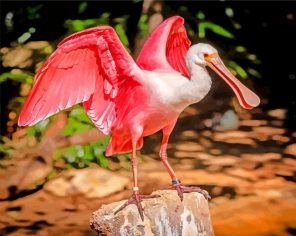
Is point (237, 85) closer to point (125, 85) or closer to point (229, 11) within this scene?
point (125, 85)

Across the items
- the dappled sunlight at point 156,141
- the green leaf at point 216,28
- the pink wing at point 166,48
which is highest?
the pink wing at point 166,48

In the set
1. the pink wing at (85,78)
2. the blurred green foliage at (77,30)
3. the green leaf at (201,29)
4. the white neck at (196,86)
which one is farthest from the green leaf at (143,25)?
the white neck at (196,86)

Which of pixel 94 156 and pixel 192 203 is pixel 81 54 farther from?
pixel 94 156

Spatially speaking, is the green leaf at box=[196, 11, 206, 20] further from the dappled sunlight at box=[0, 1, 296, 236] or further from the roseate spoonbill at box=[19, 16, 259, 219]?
the roseate spoonbill at box=[19, 16, 259, 219]

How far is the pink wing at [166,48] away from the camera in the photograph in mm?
2143

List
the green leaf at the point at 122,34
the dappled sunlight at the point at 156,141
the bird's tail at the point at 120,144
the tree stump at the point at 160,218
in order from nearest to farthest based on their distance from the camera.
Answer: the tree stump at the point at 160,218 < the bird's tail at the point at 120,144 < the dappled sunlight at the point at 156,141 < the green leaf at the point at 122,34

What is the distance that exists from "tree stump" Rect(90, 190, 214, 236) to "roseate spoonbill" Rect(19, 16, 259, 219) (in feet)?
0.10

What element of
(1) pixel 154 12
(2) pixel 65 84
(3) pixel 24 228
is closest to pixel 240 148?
(1) pixel 154 12

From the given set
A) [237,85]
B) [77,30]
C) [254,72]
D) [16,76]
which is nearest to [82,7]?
[77,30]

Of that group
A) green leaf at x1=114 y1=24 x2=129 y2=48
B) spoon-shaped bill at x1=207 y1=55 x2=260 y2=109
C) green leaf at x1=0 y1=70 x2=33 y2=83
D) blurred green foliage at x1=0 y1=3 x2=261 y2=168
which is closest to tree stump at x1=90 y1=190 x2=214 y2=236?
spoon-shaped bill at x1=207 y1=55 x2=260 y2=109

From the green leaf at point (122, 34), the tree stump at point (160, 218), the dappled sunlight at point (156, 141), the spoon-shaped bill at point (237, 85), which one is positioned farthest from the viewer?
the green leaf at point (122, 34)

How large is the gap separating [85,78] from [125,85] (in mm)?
139

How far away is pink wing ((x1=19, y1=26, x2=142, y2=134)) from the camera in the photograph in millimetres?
2047

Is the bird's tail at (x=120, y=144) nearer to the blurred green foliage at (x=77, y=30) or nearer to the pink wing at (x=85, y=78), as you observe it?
the pink wing at (x=85, y=78)
